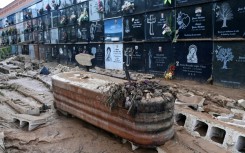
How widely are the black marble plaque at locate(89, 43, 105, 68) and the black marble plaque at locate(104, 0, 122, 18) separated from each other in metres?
1.47

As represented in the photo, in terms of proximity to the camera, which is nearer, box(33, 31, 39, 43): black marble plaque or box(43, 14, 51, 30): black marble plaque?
box(43, 14, 51, 30): black marble plaque

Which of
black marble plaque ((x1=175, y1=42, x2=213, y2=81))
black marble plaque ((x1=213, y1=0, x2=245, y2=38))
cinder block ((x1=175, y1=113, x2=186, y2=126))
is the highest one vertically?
black marble plaque ((x1=213, y1=0, x2=245, y2=38))

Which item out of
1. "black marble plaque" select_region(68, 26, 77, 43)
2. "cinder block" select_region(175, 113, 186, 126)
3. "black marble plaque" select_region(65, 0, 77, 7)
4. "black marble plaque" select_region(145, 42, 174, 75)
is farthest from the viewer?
"black marble plaque" select_region(68, 26, 77, 43)

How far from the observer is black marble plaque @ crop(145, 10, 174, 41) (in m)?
7.96

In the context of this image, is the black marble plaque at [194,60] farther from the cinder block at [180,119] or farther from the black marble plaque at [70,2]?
the black marble plaque at [70,2]

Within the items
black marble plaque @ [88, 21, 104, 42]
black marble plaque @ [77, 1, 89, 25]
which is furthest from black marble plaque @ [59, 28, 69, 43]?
black marble plaque @ [88, 21, 104, 42]

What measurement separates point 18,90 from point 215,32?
656cm

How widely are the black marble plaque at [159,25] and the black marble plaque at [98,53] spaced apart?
127 inches

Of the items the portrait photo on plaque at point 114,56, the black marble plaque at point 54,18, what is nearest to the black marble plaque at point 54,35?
the black marble plaque at point 54,18

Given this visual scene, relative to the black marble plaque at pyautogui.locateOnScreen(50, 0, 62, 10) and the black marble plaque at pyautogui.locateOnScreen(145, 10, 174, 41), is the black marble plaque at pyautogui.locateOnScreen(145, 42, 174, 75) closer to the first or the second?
the black marble plaque at pyautogui.locateOnScreen(145, 10, 174, 41)

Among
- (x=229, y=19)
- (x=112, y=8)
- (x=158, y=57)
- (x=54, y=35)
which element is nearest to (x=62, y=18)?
(x=54, y=35)

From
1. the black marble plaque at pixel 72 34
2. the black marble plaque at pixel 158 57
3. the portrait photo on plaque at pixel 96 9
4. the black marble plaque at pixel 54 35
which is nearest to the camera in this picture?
the black marble plaque at pixel 158 57

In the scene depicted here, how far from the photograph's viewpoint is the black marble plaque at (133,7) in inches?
361

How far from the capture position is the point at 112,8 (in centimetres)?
1077
